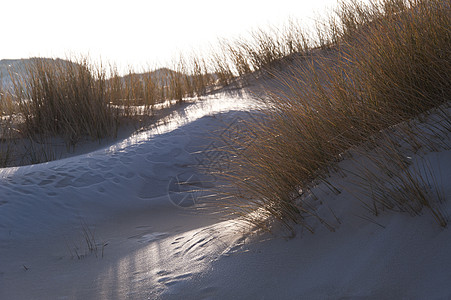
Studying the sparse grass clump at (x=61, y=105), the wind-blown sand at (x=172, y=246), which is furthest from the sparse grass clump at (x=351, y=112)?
the sparse grass clump at (x=61, y=105)

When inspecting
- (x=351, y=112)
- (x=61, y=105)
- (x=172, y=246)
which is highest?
(x=61, y=105)

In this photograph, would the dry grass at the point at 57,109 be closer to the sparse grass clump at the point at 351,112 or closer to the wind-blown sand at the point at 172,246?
the wind-blown sand at the point at 172,246

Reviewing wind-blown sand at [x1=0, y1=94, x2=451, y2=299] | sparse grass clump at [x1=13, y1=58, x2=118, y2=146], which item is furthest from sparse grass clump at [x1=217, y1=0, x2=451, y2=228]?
sparse grass clump at [x1=13, y1=58, x2=118, y2=146]

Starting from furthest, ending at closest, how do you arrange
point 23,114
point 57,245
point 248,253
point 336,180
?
point 23,114 < point 57,245 < point 336,180 < point 248,253

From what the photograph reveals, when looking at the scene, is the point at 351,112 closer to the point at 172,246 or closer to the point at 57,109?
the point at 172,246

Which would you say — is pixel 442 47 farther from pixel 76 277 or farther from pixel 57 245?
pixel 57 245

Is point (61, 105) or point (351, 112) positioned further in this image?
point (61, 105)

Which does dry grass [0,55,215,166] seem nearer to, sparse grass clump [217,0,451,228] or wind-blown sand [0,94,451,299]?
wind-blown sand [0,94,451,299]

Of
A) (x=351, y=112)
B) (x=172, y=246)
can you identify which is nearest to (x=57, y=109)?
(x=172, y=246)

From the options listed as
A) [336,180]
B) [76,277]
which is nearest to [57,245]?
[76,277]

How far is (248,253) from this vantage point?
5.83ft

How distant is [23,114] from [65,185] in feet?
9.12

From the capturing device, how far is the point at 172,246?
7.10 ft

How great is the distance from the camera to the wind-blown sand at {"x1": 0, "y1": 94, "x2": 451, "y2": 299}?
54.1 inches
